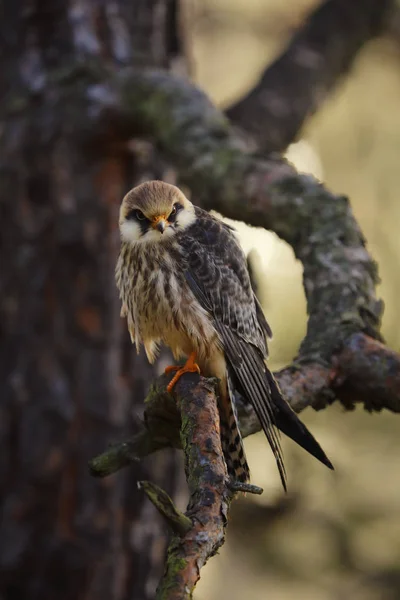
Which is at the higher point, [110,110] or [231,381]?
[110,110]

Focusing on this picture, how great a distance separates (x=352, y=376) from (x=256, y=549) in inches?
113

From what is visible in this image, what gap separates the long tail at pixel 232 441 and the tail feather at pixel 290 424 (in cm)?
19

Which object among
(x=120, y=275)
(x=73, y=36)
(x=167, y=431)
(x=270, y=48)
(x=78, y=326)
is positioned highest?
(x=270, y=48)

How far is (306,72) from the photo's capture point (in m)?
4.66

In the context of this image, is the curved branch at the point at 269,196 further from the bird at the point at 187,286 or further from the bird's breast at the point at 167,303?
the bird's breast at the point at 167,303

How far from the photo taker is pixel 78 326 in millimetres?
4141

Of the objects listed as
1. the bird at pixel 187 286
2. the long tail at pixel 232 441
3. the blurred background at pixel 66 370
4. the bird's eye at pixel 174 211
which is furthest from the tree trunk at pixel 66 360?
the long tail at pixel 232 441

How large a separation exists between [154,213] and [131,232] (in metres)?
0.14

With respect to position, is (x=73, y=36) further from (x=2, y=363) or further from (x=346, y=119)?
(x=346, y=119)

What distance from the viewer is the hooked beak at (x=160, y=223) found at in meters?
3.13

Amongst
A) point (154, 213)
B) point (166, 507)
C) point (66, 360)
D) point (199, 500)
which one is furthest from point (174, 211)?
point (166, 507)

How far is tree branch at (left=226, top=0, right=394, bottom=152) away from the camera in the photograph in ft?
15.1

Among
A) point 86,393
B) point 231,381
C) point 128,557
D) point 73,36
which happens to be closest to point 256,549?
point 128,557

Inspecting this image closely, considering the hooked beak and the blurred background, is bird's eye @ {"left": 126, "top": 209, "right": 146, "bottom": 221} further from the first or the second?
the blurred background
